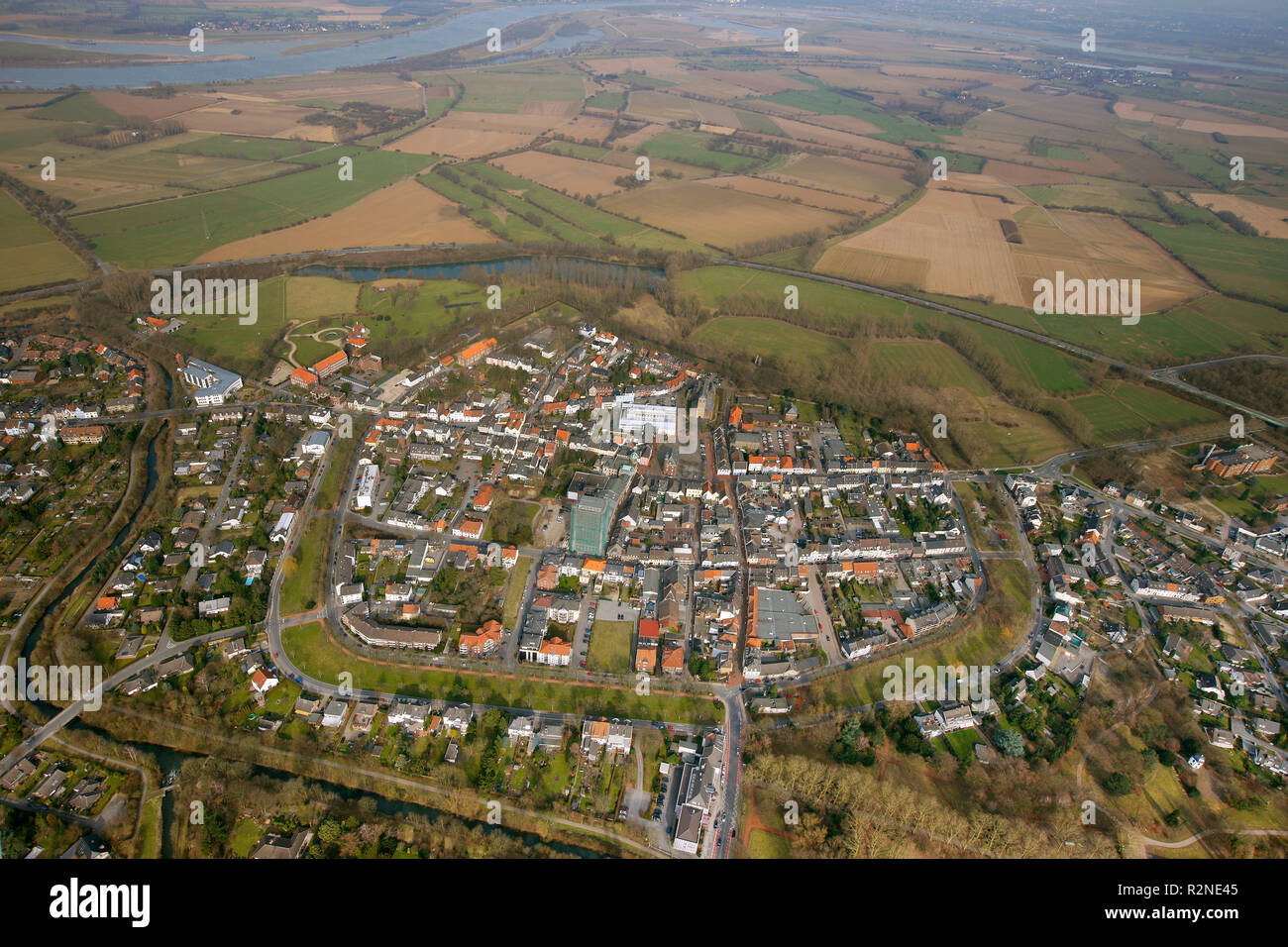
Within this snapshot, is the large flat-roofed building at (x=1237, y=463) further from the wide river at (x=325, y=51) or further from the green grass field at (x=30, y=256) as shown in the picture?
the wide river at (x=325, y=51)

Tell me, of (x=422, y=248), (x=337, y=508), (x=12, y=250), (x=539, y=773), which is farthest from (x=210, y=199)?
(x=539, y=773)

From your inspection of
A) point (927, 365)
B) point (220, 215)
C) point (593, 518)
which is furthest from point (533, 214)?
point (593, 518)

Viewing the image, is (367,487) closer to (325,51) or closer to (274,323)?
(274,323)

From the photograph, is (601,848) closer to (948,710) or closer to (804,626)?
(804,626)

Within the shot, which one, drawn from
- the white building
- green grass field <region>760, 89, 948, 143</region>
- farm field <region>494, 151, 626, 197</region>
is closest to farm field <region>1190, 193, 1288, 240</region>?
green grass field <region>760, 89, 948, 143</region>

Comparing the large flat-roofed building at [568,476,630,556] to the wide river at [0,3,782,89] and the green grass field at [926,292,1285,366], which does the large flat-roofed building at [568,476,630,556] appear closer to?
the green grass field at [926,292,1285,366]

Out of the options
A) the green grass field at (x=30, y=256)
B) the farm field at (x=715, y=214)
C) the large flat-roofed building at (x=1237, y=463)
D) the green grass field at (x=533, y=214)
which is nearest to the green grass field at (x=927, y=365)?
the large flat-roofed building at (x=1237, y=463)
